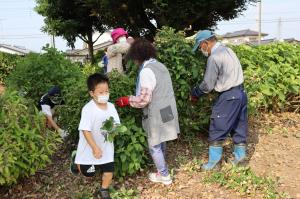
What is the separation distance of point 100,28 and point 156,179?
23.2 metres

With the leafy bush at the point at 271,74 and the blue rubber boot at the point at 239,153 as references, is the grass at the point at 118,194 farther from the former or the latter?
the leafy bush at the point at 271,74

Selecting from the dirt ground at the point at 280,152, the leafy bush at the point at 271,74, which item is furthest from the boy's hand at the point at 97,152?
the leafy bush at the point at 271,74

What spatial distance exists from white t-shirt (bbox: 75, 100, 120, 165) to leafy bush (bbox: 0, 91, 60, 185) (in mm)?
299

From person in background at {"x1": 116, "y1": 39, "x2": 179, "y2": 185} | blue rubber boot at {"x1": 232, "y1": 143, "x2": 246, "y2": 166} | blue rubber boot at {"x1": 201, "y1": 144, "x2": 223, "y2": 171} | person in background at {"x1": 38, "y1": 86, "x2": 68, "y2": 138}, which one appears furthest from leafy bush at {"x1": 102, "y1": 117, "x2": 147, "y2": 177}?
person in background at {"x1": 38, "y1": 86, "x2": 68, "y2": 138}

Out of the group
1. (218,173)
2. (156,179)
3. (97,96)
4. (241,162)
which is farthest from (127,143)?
(241,162)

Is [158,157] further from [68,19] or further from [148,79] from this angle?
[68,19]

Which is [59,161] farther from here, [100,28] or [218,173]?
[100,28]

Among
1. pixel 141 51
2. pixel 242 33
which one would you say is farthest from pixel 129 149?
pixel 242 33

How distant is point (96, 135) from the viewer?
372 cm

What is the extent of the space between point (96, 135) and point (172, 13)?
48.5ft

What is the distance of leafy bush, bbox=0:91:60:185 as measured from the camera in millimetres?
3372

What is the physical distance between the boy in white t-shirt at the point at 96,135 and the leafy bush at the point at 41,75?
216 cm

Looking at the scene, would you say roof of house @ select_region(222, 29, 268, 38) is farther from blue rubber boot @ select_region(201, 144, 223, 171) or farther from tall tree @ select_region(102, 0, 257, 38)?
blue rubber boot @ select_region(201, 144, 223, 171)

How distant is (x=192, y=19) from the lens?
18.6 meters
